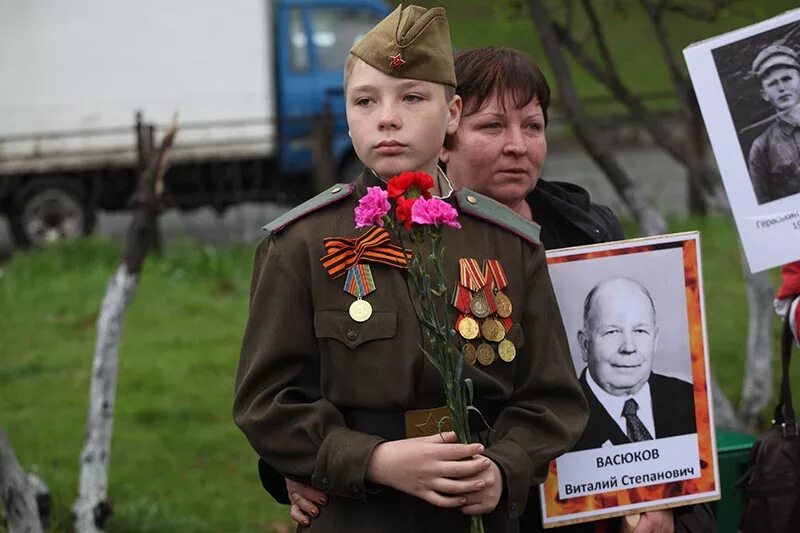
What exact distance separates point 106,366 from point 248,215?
9021 millimetres

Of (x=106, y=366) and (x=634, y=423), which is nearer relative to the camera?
(x=634, y=423)

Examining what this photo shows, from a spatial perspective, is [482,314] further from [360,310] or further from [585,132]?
[585,132]

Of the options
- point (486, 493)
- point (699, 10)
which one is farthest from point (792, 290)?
point (699, 10)

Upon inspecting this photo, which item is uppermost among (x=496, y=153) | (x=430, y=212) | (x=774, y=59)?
(x=774, y=59)

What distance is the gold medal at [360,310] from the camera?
2.44 metres

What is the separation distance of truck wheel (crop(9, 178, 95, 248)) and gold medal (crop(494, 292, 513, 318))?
34.3 feet

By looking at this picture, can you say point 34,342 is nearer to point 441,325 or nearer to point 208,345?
point 208,345

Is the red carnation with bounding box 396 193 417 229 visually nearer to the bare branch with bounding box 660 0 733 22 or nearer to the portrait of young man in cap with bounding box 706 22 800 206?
the portrait of young man in cap with bounding box 706 22 800 206

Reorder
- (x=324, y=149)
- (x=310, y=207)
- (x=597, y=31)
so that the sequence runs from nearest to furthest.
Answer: (x=310, y=207), (x=597, y=31), (x=324, y=149)

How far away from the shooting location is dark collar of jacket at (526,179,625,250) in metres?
3.11

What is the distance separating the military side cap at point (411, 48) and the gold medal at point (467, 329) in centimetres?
43

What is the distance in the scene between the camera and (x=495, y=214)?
2.59m

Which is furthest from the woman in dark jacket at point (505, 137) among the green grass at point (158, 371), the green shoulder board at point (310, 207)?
the green grass at point (158, 371)

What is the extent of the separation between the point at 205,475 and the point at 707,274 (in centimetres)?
466
